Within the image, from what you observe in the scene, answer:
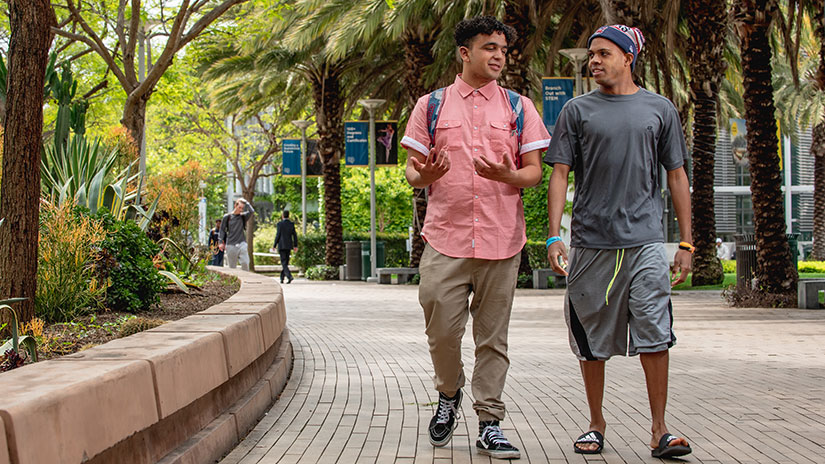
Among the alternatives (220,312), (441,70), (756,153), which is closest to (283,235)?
(441,70)

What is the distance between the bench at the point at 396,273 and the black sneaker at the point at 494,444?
2198 centimetres

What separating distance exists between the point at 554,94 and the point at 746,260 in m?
7.06

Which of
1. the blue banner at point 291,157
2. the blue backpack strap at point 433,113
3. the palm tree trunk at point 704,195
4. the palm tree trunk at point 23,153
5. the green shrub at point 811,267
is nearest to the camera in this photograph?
the blue backpack strap at point 433,113

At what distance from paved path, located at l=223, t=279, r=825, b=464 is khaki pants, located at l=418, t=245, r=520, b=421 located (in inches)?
14.3

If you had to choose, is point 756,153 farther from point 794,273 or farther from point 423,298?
point 423,298

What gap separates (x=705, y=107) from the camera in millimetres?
22516

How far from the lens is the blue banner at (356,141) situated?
30328mm

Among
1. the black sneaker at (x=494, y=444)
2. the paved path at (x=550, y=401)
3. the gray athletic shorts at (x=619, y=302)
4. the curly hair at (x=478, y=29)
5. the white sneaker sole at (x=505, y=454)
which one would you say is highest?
the curly hair at (x=478, y=29)

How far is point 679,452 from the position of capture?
191 inches

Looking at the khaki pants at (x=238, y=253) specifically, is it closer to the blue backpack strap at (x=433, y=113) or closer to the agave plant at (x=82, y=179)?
the agave plant at (x=82, y=179)

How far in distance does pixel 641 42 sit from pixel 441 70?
2162 centimetres

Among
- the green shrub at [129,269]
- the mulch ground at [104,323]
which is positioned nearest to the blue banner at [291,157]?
the mulch ground at [104,323]

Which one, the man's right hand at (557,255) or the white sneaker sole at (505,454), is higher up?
the man's right hand at (557,255)

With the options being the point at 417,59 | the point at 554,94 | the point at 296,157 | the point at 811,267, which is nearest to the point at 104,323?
the point at 554,94
